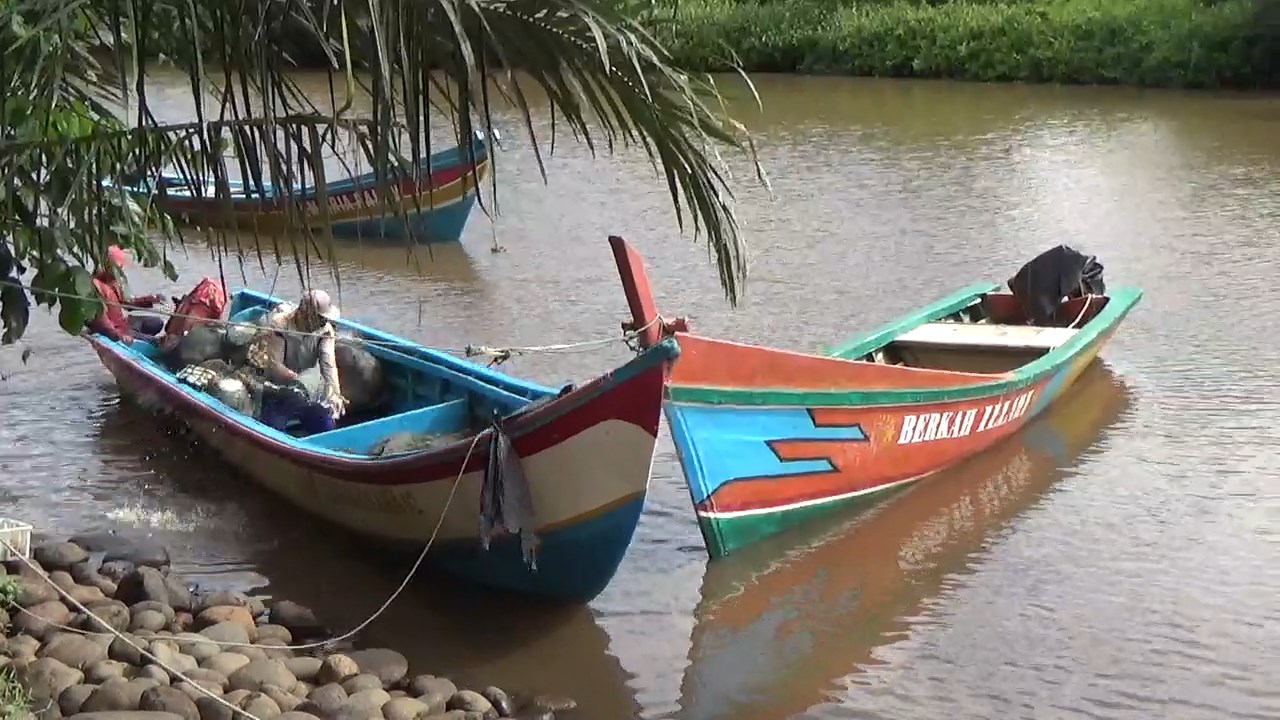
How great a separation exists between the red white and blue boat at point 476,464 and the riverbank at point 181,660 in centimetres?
61

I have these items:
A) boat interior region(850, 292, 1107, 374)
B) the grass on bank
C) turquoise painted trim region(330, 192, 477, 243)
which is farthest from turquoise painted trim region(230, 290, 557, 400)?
turquoise painted trim region(330, 192, 477, 243)

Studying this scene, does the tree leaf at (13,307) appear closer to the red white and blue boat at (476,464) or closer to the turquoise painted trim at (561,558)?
the red white and blue boat at (476,464)

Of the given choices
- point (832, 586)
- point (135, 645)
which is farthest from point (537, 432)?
point (832, 586)

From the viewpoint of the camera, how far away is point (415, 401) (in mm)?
8297

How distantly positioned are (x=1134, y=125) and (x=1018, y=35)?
6202mm

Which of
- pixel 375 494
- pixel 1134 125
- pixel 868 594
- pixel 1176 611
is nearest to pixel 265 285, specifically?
pixel 375 494

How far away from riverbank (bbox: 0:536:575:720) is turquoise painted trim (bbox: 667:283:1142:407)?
148 centimetres

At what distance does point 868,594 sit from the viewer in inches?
273

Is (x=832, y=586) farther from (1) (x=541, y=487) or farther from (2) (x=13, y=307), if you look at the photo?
(2) (x=13, y=307)

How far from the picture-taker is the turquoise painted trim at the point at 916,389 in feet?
20.8

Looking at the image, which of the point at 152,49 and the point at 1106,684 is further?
the point at 1106,684

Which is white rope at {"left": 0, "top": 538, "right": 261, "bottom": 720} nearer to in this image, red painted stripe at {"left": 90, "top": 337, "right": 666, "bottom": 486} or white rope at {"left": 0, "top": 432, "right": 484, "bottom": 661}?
white rope at {"left": 0, "top": 432, "right": 484, "bottom": 661}

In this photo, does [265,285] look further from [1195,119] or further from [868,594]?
[1195,119]

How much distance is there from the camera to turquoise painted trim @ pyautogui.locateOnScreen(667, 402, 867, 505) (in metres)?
6.27
